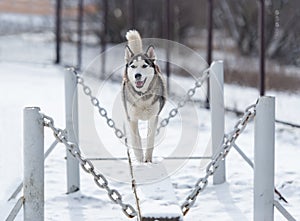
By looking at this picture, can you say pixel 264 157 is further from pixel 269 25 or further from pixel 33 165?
pixel 269 25

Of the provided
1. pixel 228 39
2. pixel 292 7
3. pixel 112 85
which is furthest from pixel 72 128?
pixel 228 39

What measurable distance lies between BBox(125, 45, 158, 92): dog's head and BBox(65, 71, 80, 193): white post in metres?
0.95

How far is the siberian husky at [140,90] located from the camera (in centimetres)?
362

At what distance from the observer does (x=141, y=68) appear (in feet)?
11.9

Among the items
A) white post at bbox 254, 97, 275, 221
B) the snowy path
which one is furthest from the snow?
white post at bbox 254, 97, 275, 221

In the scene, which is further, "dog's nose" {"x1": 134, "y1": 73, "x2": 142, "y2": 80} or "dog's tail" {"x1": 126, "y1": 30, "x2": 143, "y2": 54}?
"dog's tail" {"x1": 126, "y1": 30, "x2": 143, "y2": 54}

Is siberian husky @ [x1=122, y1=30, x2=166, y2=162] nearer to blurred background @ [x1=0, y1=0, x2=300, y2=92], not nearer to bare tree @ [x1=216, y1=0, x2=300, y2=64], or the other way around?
blurred background @ [x1=0, y1=0, x2=300, y2=92]

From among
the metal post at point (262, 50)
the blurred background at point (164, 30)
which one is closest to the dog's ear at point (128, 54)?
the metal post at point (262, 50)

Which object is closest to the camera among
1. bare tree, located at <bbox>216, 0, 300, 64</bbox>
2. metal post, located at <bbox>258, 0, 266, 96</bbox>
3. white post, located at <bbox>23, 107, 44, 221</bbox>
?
white post, located at <bbox>23, 107, 44, 221</bbox>

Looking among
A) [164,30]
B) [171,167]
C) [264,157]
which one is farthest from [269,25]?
[264,157]

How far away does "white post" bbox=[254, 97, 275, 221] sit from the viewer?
317cm

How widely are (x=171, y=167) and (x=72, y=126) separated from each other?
82cm

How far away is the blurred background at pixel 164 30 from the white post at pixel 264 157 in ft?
17.2

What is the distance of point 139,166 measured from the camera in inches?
150
